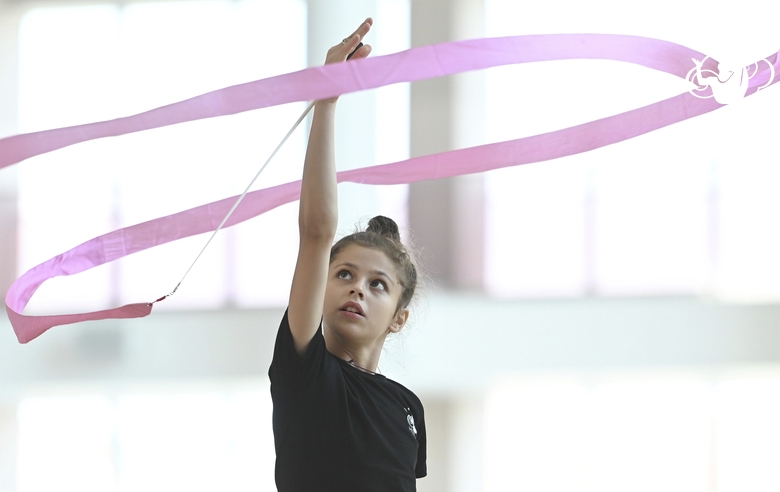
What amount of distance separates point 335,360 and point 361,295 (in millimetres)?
102

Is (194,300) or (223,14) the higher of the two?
(223,14)

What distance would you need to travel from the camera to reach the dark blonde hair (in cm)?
103

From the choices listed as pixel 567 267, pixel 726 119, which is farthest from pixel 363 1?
pixel 726 119

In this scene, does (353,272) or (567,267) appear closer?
(353,272)

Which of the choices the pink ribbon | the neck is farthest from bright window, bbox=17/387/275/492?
the neck

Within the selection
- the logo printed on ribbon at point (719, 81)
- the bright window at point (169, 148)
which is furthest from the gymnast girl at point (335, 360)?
the bright window at point (169, 148)

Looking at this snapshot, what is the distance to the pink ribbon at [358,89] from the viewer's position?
2.73ft

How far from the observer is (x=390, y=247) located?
41.4 inches

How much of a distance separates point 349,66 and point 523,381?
1.29m

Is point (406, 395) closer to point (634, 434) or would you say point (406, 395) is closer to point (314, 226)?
point (314, 226)

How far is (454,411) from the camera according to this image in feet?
6.44

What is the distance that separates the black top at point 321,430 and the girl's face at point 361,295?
7 cm

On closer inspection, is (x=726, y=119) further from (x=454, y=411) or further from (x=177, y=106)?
(x=177, y=106)

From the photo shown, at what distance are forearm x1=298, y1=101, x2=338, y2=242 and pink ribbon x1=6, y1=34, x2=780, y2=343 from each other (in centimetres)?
5
